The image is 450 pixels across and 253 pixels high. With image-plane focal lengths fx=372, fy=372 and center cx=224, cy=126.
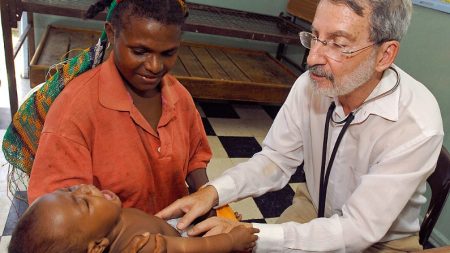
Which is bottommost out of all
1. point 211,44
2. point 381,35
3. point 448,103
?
point 211,44

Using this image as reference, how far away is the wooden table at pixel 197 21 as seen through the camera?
2.20 metres

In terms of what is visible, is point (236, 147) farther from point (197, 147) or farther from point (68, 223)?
point (68, 223)

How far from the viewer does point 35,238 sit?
82 centimetres

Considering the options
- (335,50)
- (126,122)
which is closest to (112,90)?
(126,122)

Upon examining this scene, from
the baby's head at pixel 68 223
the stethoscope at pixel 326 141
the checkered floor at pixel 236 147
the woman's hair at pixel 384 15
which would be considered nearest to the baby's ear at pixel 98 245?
the baby's head at pixel 68 223

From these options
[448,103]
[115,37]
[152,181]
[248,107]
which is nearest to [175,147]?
[152,181]

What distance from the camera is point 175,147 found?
1.27 meters

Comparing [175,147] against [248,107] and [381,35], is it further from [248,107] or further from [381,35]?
[248,107]

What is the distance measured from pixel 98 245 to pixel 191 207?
1.37ft

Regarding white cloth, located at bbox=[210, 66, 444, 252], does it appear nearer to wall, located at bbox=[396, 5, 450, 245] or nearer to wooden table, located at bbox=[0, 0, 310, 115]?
wall, located at bbox=[396, 5, 450, 245]

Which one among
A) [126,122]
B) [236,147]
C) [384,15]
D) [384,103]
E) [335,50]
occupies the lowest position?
[236,147]

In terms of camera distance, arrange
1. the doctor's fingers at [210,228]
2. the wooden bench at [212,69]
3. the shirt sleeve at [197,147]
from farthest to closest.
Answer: the wooden bench at [212,69] → the shirt sleeve at [197,147] → the doctor's fingers at [210,228]

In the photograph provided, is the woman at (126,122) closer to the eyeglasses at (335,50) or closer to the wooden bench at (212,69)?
the eyeglasses at (335,50)

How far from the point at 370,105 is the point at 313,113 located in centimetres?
26
